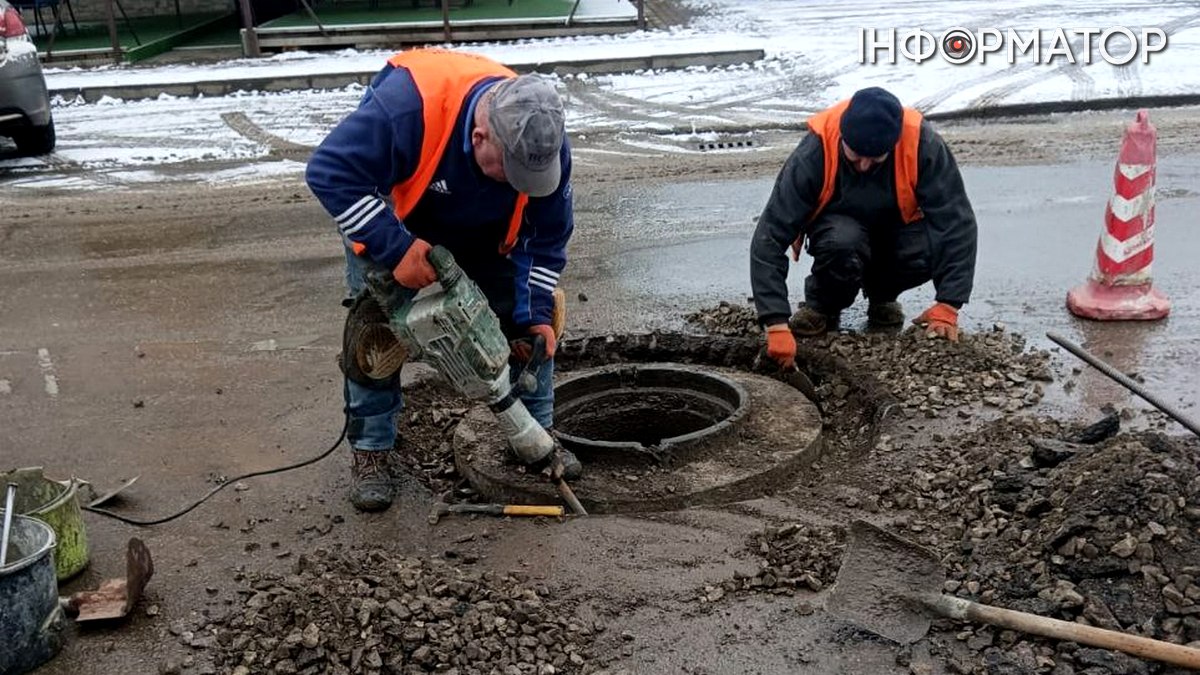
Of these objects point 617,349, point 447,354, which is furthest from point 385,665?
point 617,349

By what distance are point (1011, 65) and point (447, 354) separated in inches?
397

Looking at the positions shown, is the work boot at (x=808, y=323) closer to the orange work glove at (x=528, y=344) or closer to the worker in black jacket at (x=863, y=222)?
the worker in black jacket at (x=863, y=222)

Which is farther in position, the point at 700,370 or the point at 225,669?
the point at 700,370

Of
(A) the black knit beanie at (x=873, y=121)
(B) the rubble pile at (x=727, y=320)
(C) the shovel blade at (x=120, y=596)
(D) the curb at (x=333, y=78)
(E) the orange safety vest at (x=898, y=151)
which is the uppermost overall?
(A) the black knit beanie at (x=873, y=121)

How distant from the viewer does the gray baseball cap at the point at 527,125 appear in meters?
3.09

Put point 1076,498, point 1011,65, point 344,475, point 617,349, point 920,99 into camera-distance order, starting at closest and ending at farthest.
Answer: point 1076,498, point 344,475, point 617,349, point 920,99, point 1011,65

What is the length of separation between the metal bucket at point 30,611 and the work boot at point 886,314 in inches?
141

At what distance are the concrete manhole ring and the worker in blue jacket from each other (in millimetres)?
518

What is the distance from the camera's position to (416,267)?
3.30 metres

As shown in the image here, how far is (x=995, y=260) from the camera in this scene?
5.97 meters

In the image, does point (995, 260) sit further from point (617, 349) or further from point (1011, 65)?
point (1011, 65)

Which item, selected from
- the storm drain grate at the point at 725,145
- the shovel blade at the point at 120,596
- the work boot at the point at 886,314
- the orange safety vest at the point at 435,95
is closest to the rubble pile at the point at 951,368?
the work boot at the point at 886,314

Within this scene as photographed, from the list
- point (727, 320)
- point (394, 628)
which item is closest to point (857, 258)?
point (727, 320)

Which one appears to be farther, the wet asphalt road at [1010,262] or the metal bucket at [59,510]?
the wet asphalt road at [1010,262]
